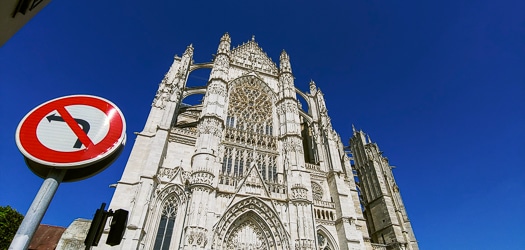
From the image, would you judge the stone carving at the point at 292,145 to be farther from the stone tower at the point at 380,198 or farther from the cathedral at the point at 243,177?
the stone tower at the point at 380,198

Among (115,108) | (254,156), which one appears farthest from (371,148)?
(115,108)

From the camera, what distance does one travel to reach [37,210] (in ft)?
5.55

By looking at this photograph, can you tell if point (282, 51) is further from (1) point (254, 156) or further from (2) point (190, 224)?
(2) point (190, 224)

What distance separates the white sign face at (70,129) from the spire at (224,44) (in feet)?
72.9

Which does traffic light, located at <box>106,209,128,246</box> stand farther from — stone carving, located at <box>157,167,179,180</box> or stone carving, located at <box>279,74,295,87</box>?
stone carving, located at <box>279,74,295,87</box>

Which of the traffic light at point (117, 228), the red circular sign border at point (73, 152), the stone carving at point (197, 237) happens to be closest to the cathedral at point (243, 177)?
the stone carving at point (197, 237)

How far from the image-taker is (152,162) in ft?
47.6

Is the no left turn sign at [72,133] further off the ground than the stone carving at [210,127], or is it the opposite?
the stone carving at [210,127]

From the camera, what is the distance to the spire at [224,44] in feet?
77.5

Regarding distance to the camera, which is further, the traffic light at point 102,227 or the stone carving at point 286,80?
the stone carving at point 286,80

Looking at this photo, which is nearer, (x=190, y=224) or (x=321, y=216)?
(x=190, y=224)

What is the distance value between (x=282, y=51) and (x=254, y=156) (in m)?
14.9

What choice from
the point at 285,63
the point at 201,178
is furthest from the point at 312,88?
the point at 201,178

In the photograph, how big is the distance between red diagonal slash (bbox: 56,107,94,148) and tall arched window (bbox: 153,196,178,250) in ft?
43.6
